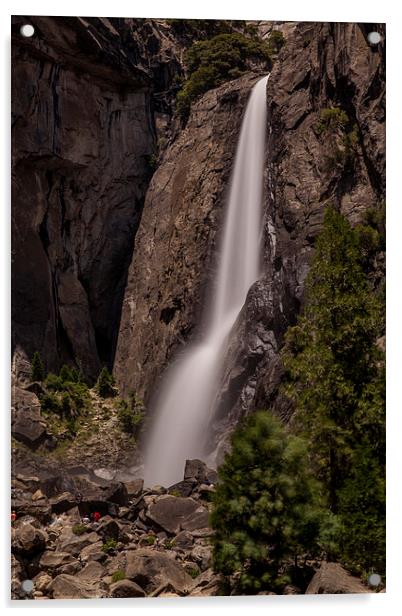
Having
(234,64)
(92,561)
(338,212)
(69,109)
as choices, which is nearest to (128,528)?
(92,561)

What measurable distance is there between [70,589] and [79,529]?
245cm

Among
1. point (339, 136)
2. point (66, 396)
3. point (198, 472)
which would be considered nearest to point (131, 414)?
point (66, 396)

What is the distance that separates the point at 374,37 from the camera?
15.9 m

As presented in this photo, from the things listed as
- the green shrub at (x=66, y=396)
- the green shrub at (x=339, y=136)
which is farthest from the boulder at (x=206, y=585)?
the green shrub at (x=339, y=136)

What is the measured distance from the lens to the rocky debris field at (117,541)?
46.1 ft

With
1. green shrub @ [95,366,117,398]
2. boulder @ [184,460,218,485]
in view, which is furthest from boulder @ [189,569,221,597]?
green shrub @ [95,366,117,398]

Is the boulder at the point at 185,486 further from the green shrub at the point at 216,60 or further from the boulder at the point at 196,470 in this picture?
the green shrub at the point at 216,60

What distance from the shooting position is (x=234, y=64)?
20.7 metres

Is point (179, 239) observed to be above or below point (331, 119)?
below

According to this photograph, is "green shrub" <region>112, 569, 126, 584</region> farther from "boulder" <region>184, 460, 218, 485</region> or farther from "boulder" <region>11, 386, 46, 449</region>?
"boulder" <region>11, 386, 46, 449</region>

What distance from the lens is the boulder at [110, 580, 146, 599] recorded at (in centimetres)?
1403

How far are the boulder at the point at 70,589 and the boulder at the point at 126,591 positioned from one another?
24cm

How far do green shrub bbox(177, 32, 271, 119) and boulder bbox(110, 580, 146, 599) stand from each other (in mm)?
9756
